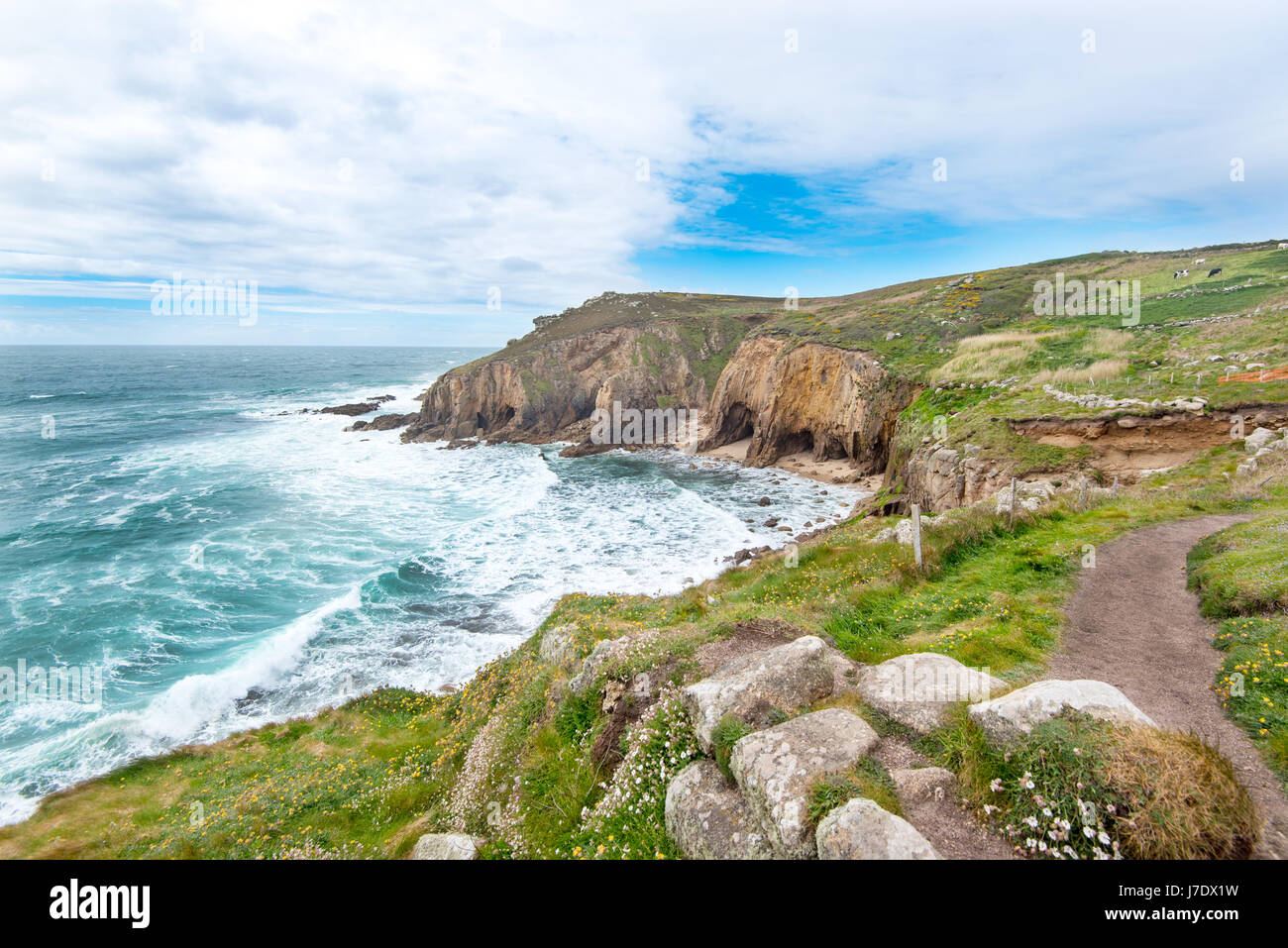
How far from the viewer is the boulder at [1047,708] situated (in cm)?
551

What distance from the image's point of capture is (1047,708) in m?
5.70

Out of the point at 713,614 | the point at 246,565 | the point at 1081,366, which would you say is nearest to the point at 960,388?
the point at 1081,366

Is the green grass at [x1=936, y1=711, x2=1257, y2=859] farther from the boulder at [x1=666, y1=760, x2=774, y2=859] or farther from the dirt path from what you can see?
the boulder at [x1=666, y1=760, x2=774, y2=859]

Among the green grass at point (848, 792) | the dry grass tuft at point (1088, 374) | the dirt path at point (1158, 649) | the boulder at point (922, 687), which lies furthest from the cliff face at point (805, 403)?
the green grass at point (848, 792)

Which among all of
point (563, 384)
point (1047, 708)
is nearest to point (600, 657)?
point (1047, 708)

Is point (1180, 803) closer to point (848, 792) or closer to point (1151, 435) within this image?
point (848, 792)

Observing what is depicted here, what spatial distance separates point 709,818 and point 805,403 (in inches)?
1892

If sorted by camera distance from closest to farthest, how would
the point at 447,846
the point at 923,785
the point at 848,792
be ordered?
the point at 848,792
the point at 923,785
the point at 447,846

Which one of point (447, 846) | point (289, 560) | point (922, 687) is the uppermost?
point (922, 687)

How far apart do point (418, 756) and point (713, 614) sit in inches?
314

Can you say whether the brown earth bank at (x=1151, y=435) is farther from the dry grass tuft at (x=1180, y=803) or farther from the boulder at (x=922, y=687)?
the dry grass tuft at (x=1180, y=803)

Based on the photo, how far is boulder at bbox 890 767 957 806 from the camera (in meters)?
5.53

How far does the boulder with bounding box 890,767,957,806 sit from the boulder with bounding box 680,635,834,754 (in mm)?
1766
